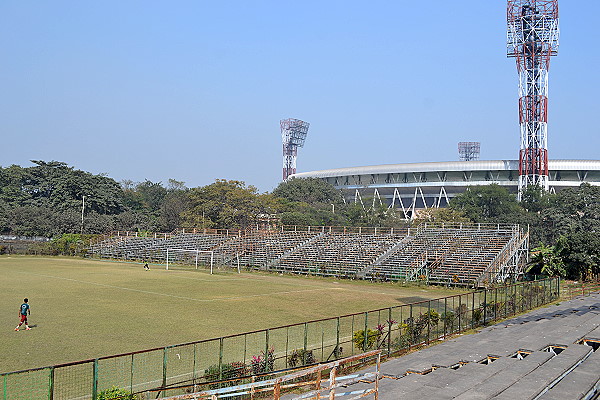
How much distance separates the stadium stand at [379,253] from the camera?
44.8m

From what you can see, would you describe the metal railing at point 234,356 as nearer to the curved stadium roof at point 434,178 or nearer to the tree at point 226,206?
the tree at point 226,206

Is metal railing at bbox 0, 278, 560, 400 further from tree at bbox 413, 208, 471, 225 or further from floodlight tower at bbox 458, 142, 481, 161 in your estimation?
floodlight tower at bbox 458, 142, 481, 161

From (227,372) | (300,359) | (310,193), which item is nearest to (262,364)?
(227,372)

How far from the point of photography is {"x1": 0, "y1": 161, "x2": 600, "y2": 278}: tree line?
5881 centimetres

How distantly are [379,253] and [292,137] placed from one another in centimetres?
11104

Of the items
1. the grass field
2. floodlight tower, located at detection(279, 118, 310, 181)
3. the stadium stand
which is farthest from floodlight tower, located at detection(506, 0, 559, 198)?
floodlight tower, located at detection(279, 118, 310, 181)

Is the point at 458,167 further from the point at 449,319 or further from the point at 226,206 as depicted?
the point at 449,319

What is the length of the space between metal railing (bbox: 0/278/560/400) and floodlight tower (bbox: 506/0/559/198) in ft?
200

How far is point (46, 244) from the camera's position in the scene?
72.5m

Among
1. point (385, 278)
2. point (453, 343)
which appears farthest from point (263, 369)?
point (385, 278)

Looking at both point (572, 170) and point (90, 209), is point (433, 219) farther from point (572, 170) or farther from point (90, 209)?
point (90, 209)

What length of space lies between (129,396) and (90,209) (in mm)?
92451

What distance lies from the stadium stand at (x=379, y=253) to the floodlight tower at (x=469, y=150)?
10917 centimetres

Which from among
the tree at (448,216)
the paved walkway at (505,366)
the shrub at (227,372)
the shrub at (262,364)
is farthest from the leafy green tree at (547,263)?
the shrub at (227,372)
